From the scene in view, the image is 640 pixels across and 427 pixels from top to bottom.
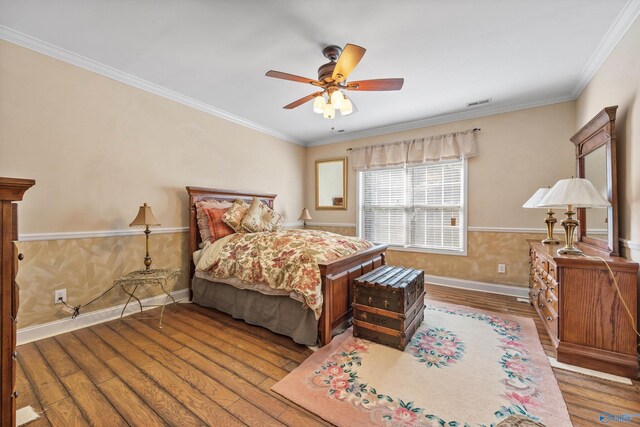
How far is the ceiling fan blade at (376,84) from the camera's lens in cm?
225

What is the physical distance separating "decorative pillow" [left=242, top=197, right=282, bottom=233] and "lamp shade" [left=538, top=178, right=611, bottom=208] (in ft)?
10.2

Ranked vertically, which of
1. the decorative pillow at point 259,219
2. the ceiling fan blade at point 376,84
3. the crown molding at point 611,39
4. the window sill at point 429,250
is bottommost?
the window sill at point 429,250

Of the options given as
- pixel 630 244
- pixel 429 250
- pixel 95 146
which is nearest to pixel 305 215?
pixel 429 250

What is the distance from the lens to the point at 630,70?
6.89ft

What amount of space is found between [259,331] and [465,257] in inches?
127

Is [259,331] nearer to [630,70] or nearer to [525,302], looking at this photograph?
[525,302]

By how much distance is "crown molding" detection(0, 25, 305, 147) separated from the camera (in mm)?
2281

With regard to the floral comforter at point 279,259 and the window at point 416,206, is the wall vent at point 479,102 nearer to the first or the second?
the window at point 416,206

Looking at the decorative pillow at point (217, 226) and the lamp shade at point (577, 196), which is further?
the decorative pillow at point (217, 226)

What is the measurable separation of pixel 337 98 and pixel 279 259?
156cm

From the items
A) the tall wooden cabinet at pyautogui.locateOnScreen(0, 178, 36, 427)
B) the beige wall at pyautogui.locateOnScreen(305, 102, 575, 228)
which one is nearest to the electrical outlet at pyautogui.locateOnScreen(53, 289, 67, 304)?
the tall wooden cabinet at pyautogui.locateOnScreen(0, 178, 36, 427)

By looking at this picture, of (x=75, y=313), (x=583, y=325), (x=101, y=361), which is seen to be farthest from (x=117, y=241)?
(x=583, y=325)

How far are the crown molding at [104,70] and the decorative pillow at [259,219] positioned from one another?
149 centimetres

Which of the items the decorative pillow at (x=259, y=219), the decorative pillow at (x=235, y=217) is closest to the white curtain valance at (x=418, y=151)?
the decorative pillow at (x=259, y=219)
